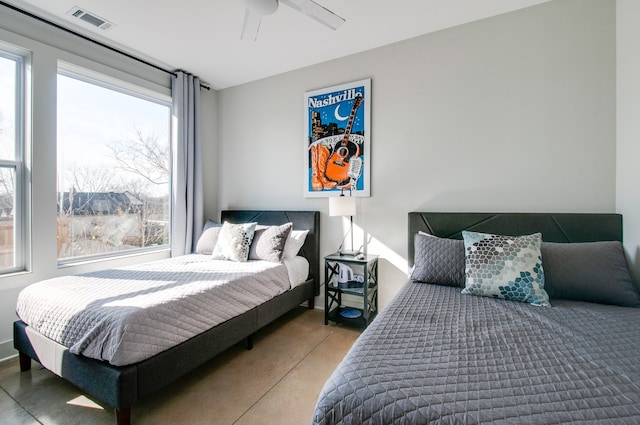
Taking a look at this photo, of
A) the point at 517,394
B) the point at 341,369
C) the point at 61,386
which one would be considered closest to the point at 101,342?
the point at 61,386

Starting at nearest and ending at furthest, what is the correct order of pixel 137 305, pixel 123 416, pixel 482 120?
pixel 123 416, pixel 137 305, pixel 482 120

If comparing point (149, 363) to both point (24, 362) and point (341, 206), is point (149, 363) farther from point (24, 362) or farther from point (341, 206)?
point (341, 206)

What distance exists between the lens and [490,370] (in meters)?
1.02

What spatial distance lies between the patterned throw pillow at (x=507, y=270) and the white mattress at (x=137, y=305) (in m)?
1.61

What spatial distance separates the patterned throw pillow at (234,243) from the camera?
9.27 feet

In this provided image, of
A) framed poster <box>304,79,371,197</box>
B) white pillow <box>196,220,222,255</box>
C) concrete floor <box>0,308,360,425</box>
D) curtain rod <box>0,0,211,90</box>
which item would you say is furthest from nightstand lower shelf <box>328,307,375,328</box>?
curtain rod <box>0,0,211,90</box>

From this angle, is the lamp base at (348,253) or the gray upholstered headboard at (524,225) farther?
the lamp base at (348,253)

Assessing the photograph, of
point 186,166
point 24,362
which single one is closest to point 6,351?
point 24,362

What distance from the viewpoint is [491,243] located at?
1.93 m

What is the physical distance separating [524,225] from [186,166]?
3.50m

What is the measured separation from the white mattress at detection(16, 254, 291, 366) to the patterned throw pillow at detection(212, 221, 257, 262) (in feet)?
0.96

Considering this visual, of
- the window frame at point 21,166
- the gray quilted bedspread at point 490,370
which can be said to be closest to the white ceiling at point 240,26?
the window frame at point 21,166

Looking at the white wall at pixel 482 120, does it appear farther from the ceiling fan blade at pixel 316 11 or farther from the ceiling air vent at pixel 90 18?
the ceiling air vent at pixel 90 18

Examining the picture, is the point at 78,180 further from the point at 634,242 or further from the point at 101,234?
the point at 634,242
